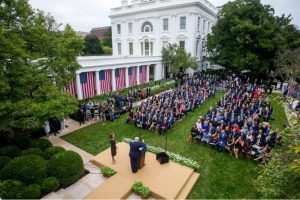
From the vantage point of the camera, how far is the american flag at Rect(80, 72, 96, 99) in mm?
19848

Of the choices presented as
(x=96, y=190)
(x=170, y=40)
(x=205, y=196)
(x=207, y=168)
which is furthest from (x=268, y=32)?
(x=96, y=190)

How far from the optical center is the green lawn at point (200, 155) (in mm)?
7953

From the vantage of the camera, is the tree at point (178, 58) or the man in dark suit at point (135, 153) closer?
the man in dark suit at point (135, 153)

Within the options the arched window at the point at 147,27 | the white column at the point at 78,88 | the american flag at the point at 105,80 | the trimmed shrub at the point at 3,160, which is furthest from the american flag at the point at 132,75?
the trimmed shrub at the point at 3,160

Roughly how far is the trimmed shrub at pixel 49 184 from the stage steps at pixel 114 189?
1489 millimetres

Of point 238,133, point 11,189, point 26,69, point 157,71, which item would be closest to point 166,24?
point 157,71

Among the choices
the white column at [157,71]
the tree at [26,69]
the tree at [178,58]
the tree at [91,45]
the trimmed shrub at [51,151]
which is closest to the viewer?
the tree at [26,69]

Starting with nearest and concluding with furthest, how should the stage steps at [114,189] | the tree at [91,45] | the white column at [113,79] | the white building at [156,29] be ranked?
the stage steps at [114,189], the white column at [113,79], the white building at [156,29], the tree at [91,45]

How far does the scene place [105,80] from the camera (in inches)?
885

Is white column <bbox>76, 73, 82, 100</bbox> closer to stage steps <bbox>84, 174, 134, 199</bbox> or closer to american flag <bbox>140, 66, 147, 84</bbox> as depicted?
american flag <bbox>140, 66, 147, 84</bbox>

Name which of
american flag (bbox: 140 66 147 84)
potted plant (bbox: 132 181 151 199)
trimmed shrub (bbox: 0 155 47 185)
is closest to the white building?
american flag (bbox: 140 66 147 84)

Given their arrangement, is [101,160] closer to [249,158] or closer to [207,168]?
[207,168]

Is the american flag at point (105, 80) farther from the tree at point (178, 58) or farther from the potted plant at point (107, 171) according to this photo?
the potted plant at point (107, 171)

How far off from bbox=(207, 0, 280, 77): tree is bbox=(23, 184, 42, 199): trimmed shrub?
2556 centimetres
